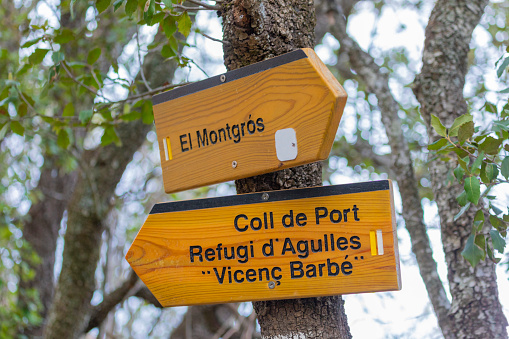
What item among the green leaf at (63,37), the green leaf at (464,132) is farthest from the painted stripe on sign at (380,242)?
the green leaf at (63,37)

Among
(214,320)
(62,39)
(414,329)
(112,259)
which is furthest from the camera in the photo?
(112,259)

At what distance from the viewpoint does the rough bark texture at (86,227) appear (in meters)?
3.39

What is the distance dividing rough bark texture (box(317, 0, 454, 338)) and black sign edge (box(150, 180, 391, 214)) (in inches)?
37.6

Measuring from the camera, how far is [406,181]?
224cm

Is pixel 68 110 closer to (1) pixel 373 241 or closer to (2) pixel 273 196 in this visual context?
(2) pixel 273 196

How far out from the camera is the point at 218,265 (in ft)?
4.15

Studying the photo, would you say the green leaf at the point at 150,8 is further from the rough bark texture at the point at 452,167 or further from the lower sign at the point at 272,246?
the rough bark texture at the point at 452,167

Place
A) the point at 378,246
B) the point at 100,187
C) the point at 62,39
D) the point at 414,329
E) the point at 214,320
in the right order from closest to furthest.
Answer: the point at 378,246, the point at 62,39, the point at 100,187, the point at 414,329, the point at 214,320

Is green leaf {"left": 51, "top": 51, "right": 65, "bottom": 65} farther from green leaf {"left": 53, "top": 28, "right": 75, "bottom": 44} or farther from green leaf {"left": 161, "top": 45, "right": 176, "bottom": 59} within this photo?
green leaf {"left": 161, "top": 45, "right": 176, "bottom": 59}

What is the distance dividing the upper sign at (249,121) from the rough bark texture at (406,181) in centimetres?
113

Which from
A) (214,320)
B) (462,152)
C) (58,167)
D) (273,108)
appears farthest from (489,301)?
(58,167)

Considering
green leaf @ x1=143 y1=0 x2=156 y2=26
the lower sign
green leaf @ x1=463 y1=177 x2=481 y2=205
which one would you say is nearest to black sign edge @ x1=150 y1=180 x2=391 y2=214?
the lower sign

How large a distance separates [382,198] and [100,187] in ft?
8.81

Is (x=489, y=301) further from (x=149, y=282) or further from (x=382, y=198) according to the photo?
(x=149, y=282)
